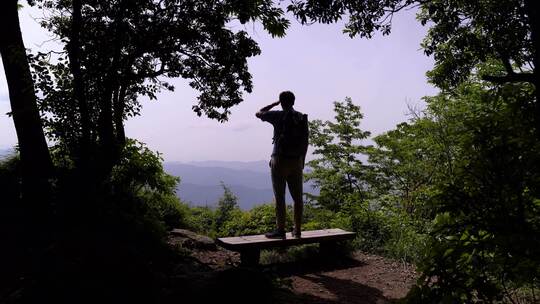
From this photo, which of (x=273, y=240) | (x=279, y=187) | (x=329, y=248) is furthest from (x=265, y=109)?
(x=329, y=248)

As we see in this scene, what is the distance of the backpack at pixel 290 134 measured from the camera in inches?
243

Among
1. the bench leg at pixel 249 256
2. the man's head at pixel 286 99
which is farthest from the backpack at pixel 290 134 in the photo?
the bench leg at pixel 249 256

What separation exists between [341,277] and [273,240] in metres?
1.23

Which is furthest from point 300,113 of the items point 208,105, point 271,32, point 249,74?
point 208,105

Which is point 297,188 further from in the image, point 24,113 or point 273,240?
point 24,113

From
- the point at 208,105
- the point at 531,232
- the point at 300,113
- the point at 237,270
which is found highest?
the point at 208,105

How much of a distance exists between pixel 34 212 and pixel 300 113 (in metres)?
4.27

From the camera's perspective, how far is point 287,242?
6211mm

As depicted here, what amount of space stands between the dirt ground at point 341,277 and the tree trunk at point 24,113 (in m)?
2.75

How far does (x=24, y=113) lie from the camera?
6.20m

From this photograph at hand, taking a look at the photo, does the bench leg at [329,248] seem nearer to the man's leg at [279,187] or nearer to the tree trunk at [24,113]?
the man's leg at [279,187]

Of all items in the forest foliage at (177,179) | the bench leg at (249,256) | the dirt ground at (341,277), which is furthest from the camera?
the bench leg at (249,256)

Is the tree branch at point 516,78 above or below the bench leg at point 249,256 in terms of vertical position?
above

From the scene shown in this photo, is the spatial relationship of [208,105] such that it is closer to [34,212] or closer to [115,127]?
[115,127]
